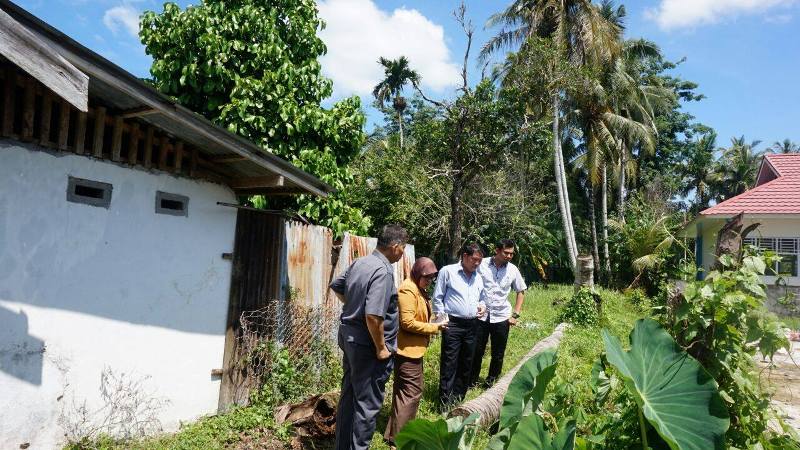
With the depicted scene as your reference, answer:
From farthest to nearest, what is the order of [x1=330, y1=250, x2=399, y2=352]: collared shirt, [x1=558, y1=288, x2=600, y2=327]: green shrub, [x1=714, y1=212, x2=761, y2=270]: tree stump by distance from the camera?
[x1=558, y1=288, x2=600, y2=327]: green shrub
[x1=330, y1=250, x2=399, y2=352]: collared shirt
[x1=714, y1=212, x2=761, y2=270]: tree stump

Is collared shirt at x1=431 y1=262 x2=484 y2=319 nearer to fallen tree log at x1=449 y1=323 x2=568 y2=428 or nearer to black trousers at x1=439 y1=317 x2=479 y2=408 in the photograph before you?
black trousers at x1=439 y1=317 x2=479 y2=408

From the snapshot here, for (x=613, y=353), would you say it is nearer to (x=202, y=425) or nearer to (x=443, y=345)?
(x=443, y=345)

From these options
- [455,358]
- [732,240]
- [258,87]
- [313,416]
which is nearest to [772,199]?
[455,358]

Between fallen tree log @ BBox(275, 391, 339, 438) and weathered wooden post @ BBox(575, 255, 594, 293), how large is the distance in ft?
23.8

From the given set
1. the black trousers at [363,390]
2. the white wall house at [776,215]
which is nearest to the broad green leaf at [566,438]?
the black trousers at [363,390]

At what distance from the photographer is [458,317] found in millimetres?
5652

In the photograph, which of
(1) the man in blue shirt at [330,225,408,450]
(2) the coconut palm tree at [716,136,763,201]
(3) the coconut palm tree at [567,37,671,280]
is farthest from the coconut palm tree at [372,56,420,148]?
(1) the man in blue shirt at [330,225,408,450]

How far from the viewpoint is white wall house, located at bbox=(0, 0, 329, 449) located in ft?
13.1

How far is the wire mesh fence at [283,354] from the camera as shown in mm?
5625

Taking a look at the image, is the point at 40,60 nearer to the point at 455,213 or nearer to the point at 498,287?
the point at 498,287

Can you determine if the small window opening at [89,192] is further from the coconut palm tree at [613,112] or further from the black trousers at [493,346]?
the coconut palm tree at [613,112]

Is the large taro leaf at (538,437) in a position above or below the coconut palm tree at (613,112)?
below

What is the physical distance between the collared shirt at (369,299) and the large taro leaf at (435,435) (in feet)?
3.79

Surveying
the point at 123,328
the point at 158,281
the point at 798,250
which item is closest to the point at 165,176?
the point at 158,281
